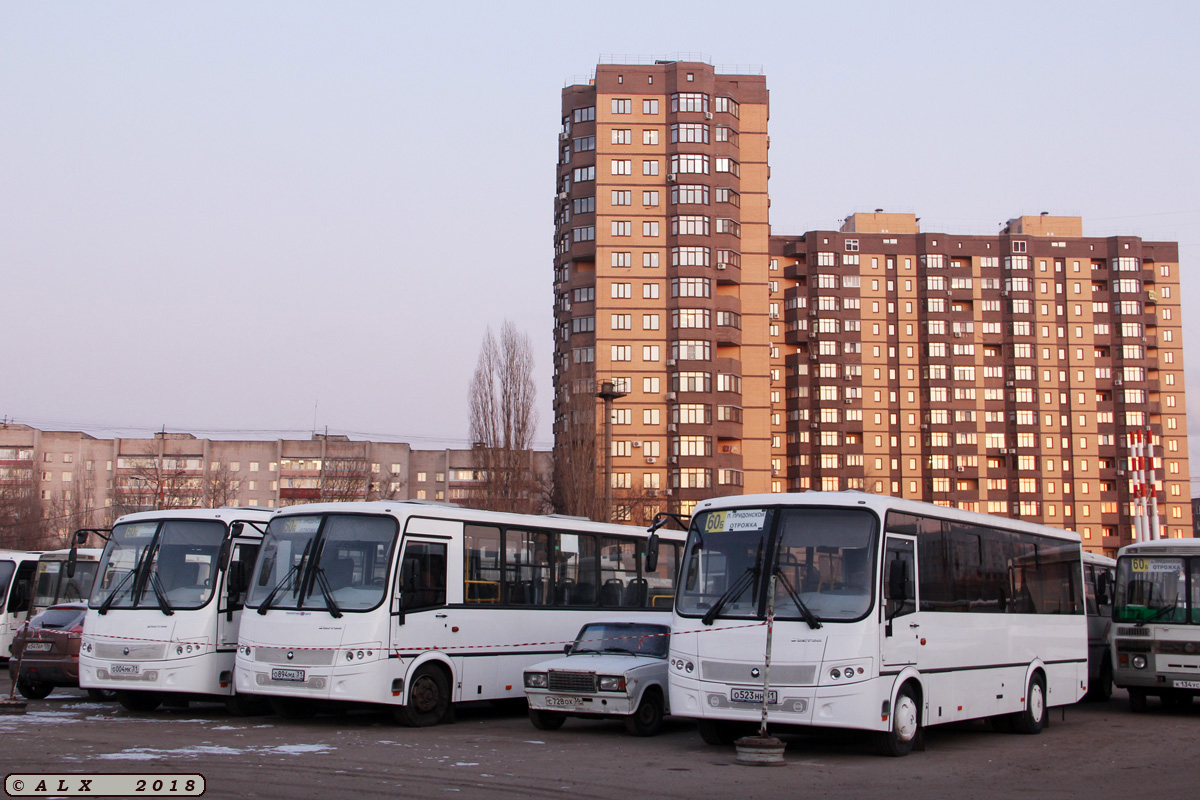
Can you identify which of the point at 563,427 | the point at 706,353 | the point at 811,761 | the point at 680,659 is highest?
the point at 706,353

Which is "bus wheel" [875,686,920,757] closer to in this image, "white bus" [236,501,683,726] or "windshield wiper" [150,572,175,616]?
"white bus" [236,501,683,726]

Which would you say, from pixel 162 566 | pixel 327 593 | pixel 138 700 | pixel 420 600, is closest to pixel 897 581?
pixel 420 600

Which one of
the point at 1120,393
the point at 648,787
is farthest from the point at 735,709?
the point at 1120,393

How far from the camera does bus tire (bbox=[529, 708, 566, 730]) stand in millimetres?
17266

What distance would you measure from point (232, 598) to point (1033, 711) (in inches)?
466

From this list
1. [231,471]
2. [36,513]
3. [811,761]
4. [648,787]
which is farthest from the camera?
[231,471]

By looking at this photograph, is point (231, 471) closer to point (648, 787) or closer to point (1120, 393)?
point (1120, 393)

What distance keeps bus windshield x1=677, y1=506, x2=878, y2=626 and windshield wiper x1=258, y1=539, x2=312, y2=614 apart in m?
5.49

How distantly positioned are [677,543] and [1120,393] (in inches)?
4094

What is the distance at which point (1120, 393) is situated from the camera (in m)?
117

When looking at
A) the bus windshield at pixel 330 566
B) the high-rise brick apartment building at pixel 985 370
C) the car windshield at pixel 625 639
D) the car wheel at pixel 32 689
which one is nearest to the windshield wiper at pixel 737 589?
the car windshield at pixel 625 639

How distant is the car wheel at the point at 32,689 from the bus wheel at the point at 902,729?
1494 centimetres

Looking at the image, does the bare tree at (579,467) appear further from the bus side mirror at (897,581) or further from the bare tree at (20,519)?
the bus side mirror at (897,581)

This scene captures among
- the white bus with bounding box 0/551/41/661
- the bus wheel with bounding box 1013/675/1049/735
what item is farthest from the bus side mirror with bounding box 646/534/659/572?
the white bus with bounding box 0/551/41/661
